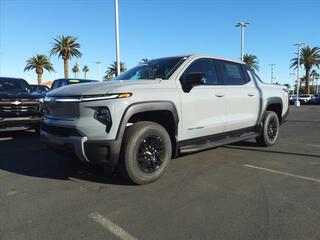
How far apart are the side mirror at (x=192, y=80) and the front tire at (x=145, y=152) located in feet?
2.63

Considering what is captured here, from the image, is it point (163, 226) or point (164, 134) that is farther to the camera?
point (164, 134)

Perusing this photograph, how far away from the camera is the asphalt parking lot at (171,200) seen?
3.80m

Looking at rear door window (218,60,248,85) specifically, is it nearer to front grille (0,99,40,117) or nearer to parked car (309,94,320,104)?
front grille (0,99,40,117)

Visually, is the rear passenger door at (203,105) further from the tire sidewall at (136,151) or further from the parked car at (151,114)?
the tire sidewall at (136,151)

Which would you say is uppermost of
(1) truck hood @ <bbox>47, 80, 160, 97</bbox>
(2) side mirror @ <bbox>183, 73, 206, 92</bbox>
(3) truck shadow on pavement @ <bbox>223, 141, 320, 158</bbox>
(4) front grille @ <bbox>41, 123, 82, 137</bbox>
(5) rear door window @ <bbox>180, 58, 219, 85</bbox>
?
(5) rear door window @ <bbox>180, 58, 219, 85</bbox>

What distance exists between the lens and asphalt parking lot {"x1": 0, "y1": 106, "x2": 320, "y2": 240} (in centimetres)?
380

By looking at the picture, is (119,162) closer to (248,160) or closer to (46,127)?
(46,127)

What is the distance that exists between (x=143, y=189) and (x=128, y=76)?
87.2 inches

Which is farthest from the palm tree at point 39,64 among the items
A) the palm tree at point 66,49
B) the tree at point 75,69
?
the tree at point 75,69

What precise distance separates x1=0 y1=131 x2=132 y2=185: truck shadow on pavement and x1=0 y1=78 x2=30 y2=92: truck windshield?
9.34 feet

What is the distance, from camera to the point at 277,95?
8.54 metres

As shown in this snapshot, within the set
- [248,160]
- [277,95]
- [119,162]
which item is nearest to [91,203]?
[119,162]

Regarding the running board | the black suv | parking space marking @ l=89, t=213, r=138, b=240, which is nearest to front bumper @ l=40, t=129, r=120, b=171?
parking space marking @ l=89, t=213, r=138, b=240

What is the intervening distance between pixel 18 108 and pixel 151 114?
5.50 metres
